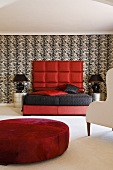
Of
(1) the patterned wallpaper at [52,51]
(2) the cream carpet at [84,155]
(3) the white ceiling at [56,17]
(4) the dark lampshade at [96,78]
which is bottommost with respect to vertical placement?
(2) the cream carpet at [84,155]

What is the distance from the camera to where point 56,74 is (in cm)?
723

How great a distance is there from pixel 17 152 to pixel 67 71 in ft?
16.3

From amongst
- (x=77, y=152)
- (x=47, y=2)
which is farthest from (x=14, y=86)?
(x=77, y=152)

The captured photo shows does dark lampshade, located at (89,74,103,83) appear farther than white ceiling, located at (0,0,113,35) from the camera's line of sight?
Yes

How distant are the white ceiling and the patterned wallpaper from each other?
0.20 meters

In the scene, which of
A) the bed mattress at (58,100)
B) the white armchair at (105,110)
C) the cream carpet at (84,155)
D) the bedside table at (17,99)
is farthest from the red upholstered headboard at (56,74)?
the white armchair at (105,110)

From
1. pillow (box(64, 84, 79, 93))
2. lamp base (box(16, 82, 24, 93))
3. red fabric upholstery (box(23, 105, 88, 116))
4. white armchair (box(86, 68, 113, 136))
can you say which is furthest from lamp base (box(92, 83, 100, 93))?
white armchair (box(86, 68, 113, 136))

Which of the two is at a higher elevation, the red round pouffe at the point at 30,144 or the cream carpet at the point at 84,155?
the red round pouffe at the point at 30,144

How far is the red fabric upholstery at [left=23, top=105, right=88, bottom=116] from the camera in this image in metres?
5.61

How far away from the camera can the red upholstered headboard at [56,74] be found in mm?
7219

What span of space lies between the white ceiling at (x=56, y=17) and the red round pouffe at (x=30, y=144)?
2064 mm

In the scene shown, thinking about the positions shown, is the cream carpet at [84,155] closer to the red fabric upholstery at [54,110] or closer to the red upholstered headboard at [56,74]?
the red fabric upholstery at [54,110]

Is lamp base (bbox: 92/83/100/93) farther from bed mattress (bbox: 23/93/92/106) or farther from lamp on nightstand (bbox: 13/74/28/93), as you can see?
lamp on nightstand (bbox: 13/74/28/93)

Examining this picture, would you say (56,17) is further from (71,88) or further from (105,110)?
(105,110)
